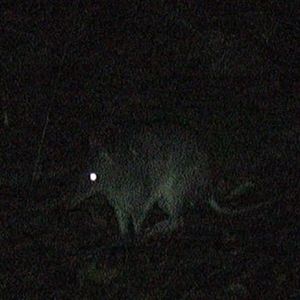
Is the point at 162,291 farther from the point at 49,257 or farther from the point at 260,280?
the point at 49,257

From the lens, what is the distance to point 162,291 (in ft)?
18.6

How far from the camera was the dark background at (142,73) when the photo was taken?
7809 mm

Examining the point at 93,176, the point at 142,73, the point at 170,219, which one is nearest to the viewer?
the point at 93,176

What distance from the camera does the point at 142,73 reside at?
26.5 ft

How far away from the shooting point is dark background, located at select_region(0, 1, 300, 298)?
25.6ft

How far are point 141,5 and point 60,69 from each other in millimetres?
1271

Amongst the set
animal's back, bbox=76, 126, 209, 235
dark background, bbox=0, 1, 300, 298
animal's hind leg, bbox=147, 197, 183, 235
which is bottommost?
animal's hind leg, bbox=147, 197, 183, 235

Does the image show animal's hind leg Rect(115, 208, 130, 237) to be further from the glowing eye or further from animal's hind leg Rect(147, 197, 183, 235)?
the glowing eye

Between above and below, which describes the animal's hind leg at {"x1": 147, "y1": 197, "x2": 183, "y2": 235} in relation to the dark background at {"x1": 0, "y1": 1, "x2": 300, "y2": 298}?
below

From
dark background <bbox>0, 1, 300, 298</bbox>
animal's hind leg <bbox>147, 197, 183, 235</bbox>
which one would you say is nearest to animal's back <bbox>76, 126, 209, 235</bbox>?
animal's hind leg <bbox>147, 197, 183, 235</bbox>

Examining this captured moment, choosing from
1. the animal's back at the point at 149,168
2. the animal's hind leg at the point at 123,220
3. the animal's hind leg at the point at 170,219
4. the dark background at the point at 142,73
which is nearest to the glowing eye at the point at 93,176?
the animal's back at the point at 149,168

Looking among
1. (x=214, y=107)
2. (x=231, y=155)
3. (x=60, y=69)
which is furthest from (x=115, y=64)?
(x=231, y=155)

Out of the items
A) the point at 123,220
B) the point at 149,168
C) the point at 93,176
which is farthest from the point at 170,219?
the point at 93,176

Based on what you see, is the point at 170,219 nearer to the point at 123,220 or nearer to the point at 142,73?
the point at 123,220
